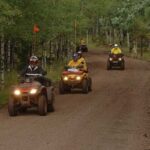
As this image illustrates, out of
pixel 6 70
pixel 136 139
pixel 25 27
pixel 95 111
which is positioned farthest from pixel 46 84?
pixel 6 70

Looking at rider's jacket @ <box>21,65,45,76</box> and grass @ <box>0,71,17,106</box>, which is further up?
rider's jacket @ <box>21,65,45,76</box>

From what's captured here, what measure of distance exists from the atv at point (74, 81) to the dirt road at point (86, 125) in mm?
558

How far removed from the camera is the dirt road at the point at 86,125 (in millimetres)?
13953

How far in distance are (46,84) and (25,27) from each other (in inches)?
371

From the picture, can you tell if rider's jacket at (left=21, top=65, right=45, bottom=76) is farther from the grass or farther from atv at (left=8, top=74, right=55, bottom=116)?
the grass

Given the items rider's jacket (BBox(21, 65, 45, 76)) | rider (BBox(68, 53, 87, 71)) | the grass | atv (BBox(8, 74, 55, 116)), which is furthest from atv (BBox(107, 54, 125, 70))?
atv (BBox(8, 74, 55, 116))

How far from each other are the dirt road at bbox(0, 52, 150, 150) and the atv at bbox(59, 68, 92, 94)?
1.83 ft

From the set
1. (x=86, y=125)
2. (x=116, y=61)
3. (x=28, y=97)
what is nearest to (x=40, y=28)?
(x=116, y=61)

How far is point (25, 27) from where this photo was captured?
96.8 feet

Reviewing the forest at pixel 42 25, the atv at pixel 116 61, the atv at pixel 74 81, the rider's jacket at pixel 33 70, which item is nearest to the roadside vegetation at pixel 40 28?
the forest at pixel 42 25

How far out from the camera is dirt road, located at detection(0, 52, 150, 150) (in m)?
14.0

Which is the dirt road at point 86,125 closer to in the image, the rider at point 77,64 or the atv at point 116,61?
the rider at point 77,64

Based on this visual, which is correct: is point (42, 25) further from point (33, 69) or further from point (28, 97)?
point (28, 97)

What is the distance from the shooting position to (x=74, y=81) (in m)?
28.4
